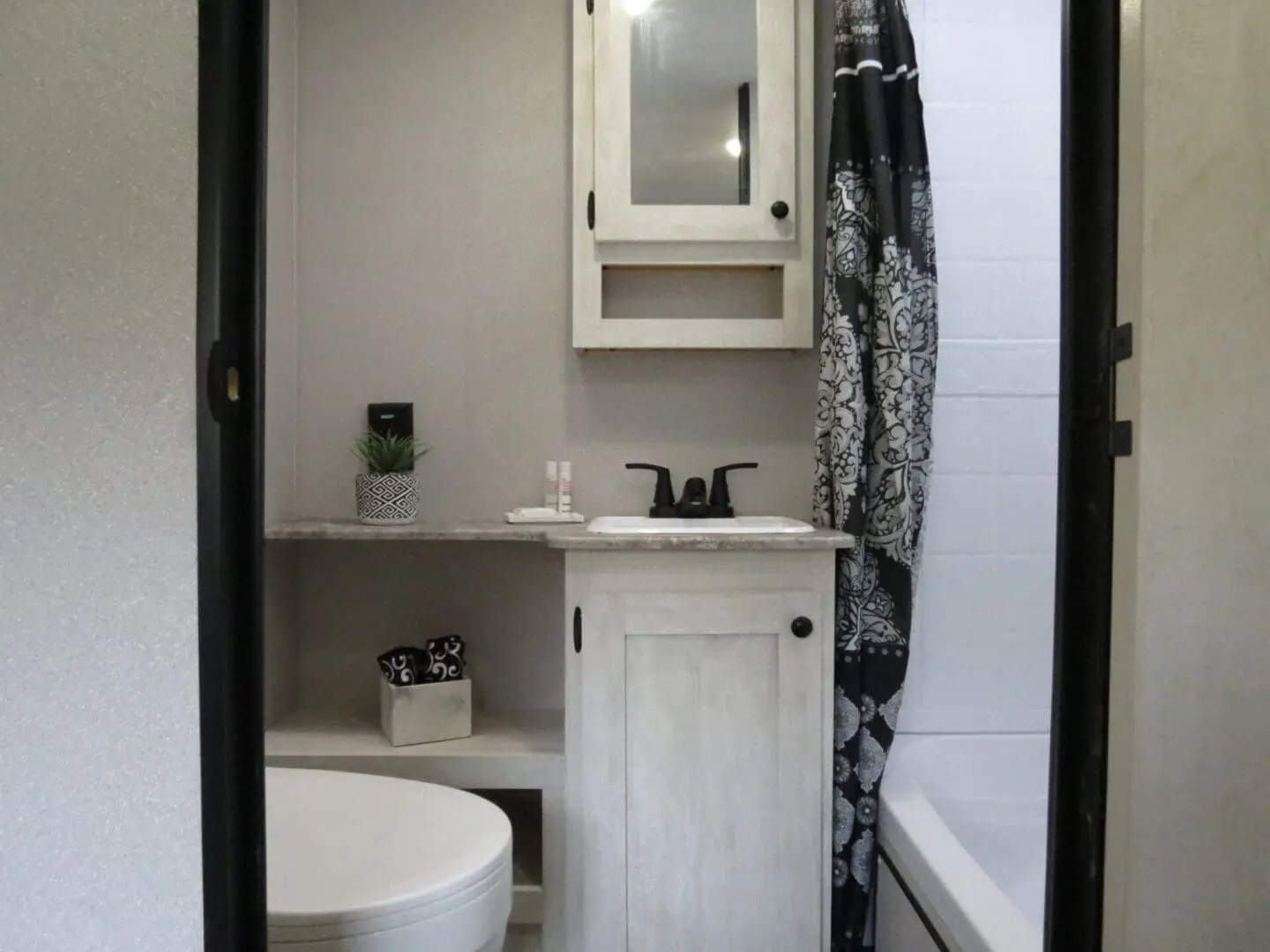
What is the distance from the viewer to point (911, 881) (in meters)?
1.41

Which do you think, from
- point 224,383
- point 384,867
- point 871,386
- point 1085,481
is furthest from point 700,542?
point 224,383

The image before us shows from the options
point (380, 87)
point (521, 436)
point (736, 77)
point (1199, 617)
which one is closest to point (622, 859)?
point (521, 436)

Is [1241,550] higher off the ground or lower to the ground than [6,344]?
lower

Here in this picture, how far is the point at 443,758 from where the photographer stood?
154 cm

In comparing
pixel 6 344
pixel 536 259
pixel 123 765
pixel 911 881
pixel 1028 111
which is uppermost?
pixel 1028 111

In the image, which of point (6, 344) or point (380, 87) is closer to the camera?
point (6, 344)

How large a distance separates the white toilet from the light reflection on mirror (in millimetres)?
1232

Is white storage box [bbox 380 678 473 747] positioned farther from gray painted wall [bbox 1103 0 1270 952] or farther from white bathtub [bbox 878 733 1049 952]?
gray painted wall [bbox 1103 0 1270 952]

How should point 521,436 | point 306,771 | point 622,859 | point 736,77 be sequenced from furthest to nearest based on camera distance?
1. point 521,436
2. point 736,77
3. point 622,859
4. point 306,771

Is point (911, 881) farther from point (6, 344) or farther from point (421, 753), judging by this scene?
point (6, 344)

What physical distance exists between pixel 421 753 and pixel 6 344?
4.09ft

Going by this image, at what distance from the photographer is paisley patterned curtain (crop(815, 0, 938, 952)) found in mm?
1530

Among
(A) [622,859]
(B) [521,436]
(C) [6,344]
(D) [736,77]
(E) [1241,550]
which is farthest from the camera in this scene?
(B) [521,436]

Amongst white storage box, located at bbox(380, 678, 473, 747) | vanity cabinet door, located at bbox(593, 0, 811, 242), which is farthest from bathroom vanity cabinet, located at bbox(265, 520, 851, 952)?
vanity cabinet door, located at bbox(593, 0, 811, 242)
